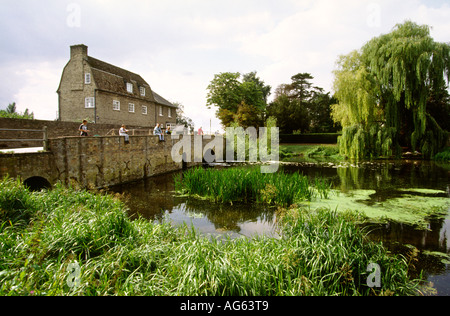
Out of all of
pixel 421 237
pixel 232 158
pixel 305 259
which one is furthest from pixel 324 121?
pixel 305 259

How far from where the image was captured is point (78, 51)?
2788 cm

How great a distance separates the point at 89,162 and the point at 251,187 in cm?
755

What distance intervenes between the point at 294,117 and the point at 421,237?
37.3m

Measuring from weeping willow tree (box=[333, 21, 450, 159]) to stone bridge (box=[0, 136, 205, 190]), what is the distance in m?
15.5

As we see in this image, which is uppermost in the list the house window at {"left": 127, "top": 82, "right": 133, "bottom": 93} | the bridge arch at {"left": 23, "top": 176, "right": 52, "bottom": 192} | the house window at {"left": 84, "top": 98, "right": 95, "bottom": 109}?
the house window at {"left": 127, "top": 82, "right": 133, "bottom": 93}

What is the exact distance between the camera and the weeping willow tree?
2019 centimetres

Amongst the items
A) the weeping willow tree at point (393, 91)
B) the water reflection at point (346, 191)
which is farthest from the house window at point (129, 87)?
the weeping willow tree at point (393, 91)

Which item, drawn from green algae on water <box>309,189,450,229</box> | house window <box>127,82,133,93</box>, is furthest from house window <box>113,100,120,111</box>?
A: green algae on water <box>309,189,450,229</box>

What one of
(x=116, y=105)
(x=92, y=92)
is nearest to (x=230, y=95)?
(x=116, y=105)

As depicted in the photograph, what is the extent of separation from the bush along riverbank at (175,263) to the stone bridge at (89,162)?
2687 millimetres

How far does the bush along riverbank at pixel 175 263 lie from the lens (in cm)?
330

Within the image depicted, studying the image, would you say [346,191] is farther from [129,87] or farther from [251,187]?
[129,87]

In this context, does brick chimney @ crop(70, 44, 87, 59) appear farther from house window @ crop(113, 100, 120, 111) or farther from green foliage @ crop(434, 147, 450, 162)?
green foliage @ crop(434, 147, 450, 162)
